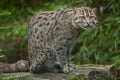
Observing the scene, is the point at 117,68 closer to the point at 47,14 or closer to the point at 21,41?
the point at 47,14

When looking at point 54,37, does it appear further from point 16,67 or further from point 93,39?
point 93,39

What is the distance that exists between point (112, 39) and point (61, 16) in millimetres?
2632

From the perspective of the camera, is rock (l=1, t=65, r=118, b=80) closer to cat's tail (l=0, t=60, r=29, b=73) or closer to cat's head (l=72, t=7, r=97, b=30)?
cat's tail (l=0, t=60, r=29, b=73)

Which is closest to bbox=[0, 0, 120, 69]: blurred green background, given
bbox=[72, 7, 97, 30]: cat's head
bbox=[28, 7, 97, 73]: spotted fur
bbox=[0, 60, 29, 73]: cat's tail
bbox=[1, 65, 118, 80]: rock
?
bbox=[1, 65, 118, 80]: rock

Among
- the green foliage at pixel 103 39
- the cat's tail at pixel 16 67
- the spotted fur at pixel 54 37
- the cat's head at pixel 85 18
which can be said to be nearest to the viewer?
the cat's head at pixel 85 18

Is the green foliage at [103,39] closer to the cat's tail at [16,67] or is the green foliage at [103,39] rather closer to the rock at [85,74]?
the rock at [85,74]

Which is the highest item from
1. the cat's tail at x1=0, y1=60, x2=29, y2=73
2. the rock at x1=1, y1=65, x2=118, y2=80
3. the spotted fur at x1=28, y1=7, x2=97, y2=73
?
the spotted fur at x1=28, y1=7, x2=97, y2=73

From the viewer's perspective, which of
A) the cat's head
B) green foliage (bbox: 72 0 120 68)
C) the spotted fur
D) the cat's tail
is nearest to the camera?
the cat's head

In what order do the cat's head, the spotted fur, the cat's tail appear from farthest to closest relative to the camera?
the cat's tail < the spotted fur < the cat's head

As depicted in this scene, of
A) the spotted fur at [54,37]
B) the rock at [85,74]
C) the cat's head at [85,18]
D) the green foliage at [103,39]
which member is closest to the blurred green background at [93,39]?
the green foliage at [103,39]

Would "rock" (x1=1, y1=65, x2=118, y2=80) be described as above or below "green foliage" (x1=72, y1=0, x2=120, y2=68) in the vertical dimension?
below

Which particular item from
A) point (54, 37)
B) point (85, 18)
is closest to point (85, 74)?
point (54, 37)

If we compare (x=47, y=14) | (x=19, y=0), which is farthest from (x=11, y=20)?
(x=47, y=14)

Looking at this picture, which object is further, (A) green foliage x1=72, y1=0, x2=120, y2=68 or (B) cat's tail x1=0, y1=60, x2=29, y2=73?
(A) green foliage x1=72, y1=0, x2=120, y2=68
